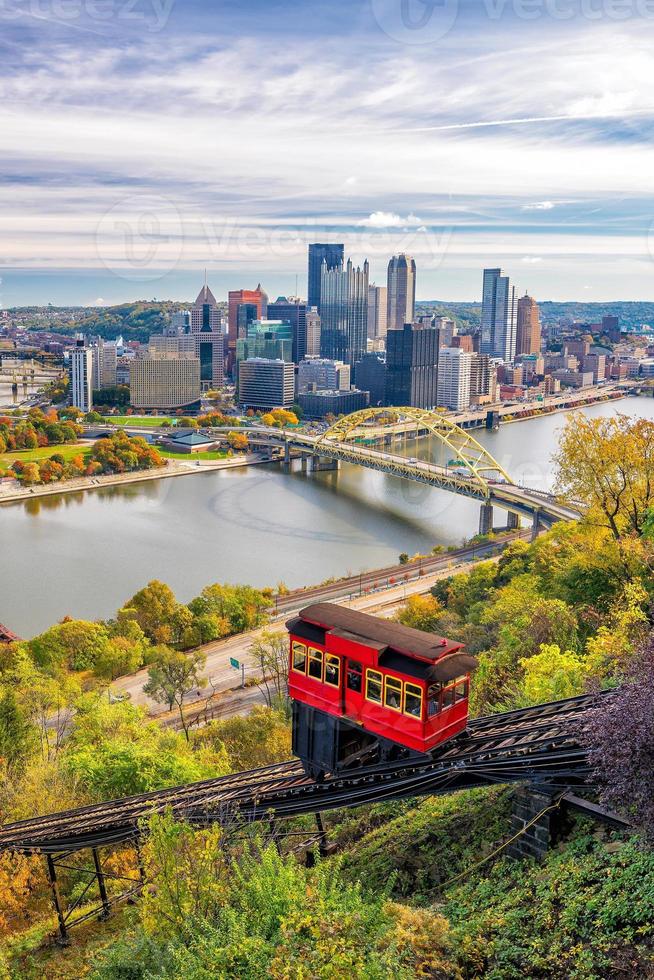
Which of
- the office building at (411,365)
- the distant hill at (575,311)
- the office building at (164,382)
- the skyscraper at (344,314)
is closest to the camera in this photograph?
the office building at (164,382)

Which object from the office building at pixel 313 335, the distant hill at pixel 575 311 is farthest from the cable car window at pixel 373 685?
the distant hill at pixel 575 311

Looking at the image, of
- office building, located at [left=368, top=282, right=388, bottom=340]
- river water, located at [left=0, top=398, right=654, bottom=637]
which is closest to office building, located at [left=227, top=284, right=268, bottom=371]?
office building, located at [left=368, top=282, right=388, bottom=340]

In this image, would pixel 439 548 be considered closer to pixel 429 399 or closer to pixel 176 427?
pixel 176 427

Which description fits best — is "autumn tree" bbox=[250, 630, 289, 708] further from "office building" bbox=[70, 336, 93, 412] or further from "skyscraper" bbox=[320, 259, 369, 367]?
"skyscraper" bbox=[320, 259, 369, 367]

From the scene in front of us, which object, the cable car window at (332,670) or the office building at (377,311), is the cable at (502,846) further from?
the office building at (377,311)

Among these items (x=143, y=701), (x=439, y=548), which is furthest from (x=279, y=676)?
(x=439, y=548)

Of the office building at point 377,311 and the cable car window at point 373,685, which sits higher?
the office building at point 377,311

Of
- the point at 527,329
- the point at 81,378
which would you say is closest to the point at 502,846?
the point at 81,378

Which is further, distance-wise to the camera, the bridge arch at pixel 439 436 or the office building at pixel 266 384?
the office building at pixel 266 384
